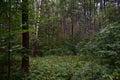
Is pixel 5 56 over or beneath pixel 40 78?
over

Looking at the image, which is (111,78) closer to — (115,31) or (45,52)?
(115,31)

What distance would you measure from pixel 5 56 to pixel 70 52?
1208 centimetres

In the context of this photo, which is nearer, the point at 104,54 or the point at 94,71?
the point at 94,71

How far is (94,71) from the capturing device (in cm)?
657

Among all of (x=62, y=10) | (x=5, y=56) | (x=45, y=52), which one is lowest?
(x=45, y=52)

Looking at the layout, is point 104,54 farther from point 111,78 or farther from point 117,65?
point 111,78

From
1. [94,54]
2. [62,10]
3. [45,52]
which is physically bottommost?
[45,52]

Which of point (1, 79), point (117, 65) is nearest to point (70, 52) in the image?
point (117, 65)

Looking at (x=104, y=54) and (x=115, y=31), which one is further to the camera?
(x=115, y=31)

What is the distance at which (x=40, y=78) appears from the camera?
6859 millimetres

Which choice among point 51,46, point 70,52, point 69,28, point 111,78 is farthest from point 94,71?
point 69,28

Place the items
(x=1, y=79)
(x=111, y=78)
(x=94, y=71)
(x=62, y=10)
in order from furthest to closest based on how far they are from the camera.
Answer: (x=62, y=10) < (x=94, y=71) < (x=111, y=78) < (x=1, y=79)

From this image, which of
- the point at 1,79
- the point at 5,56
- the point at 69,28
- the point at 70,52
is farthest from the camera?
the point at 69,28

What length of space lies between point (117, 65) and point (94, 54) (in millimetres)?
1850
